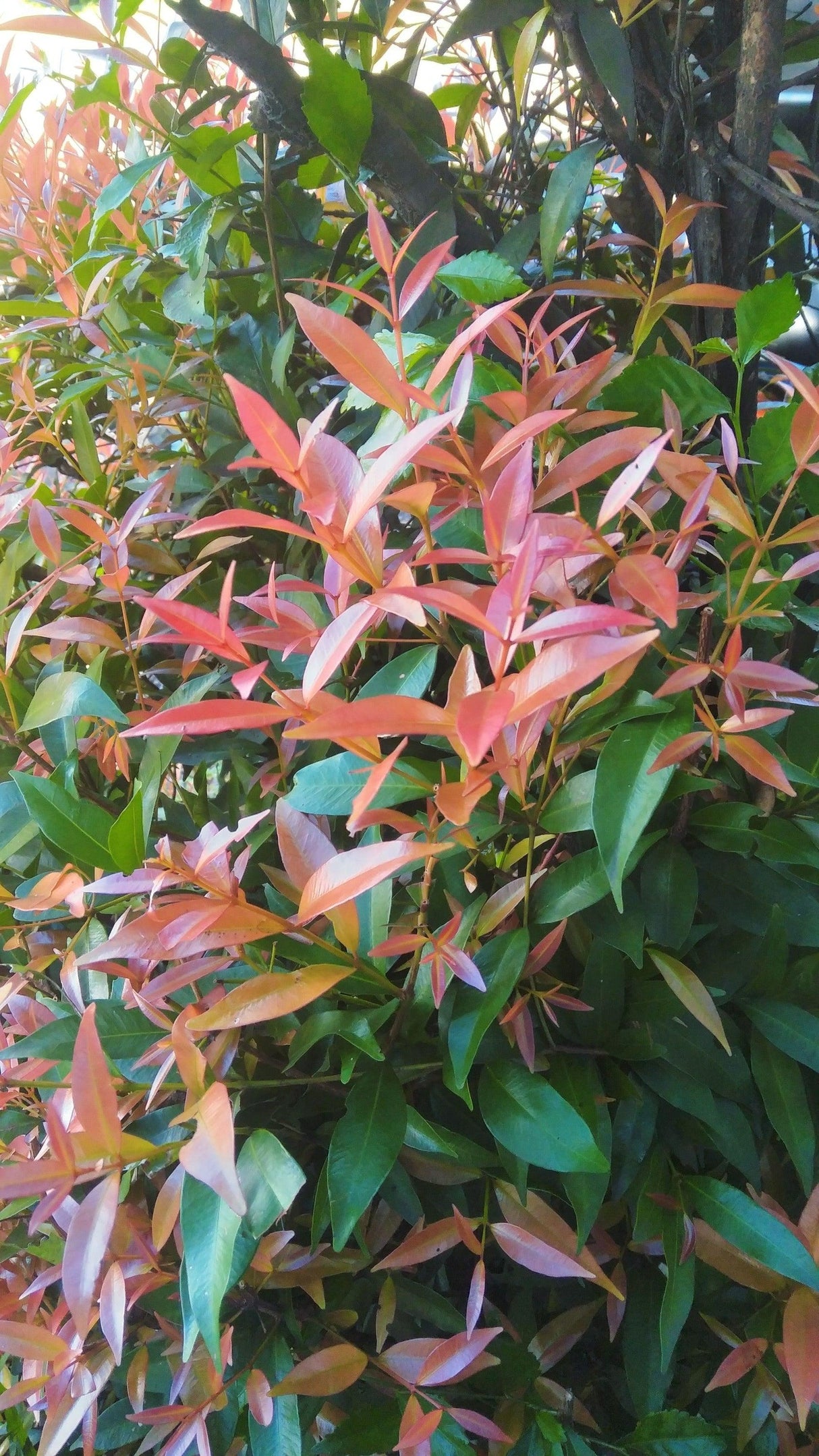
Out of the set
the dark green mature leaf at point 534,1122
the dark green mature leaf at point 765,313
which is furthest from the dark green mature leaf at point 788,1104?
the dark green mature leaf at point 765,313

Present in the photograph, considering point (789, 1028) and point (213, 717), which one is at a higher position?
point (213, 717)

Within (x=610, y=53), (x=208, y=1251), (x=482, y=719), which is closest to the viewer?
(x=482, y=719)

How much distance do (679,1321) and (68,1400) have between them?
0.28m

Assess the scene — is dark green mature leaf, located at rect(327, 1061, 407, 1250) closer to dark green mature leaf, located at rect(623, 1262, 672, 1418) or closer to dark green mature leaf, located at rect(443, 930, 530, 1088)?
dark green mature leaf, located at rect(443, 930, 530, 1088)

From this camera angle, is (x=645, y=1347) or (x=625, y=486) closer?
(x=625, y=486)

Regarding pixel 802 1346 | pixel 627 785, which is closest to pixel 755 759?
pixel 627 785

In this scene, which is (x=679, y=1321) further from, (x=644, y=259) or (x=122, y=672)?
(x=644, y=259)

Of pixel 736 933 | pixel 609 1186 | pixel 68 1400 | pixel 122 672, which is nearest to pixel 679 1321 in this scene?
pixel 609 1186

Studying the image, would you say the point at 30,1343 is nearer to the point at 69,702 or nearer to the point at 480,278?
the point at 69,702

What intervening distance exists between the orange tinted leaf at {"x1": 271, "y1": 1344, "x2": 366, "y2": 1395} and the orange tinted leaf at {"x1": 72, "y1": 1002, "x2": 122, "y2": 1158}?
16 centimetres

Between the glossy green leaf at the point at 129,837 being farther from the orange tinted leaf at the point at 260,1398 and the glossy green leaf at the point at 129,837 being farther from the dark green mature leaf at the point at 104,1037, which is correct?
the orange tinted leaf at the point at 260,1398

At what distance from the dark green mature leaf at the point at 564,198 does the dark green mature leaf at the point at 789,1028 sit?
40 cm

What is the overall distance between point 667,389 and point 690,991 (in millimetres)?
272

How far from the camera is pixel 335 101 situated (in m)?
0.43
